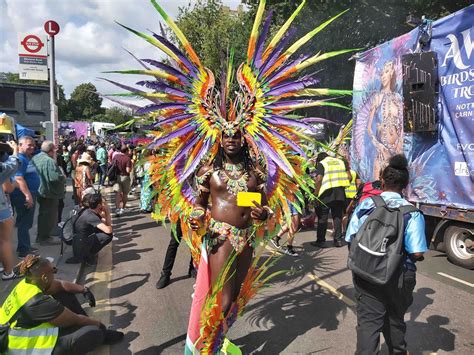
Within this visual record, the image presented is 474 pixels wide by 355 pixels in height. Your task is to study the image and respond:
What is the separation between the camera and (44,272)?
285 centimetres

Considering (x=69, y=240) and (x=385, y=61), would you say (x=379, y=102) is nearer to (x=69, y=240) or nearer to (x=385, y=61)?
(x=385, y=61)

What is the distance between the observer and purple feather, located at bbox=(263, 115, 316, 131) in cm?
322

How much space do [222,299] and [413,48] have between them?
5454 millimetres

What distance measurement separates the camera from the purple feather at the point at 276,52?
124 inches

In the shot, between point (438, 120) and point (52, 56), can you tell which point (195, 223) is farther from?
point (52, 56)

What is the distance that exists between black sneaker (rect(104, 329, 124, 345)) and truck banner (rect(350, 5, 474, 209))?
486 cm

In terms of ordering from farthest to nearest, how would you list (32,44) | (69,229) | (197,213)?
1. (32,44)
2. (69,229)
3. (197,213)

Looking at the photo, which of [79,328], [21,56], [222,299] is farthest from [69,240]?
[21,56]

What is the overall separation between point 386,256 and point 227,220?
1.17 m

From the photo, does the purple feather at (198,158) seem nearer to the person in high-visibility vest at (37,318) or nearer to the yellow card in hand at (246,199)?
the yellow card in hand at (246,199)

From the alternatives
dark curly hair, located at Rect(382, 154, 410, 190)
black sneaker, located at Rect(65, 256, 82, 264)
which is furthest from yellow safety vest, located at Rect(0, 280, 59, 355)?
black sneaker, located at Rect(65, 256, 82, 264)

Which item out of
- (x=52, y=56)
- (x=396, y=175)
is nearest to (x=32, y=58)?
(x=52, y=56)

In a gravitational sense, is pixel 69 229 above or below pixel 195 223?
below

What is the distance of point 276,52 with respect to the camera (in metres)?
3.18
